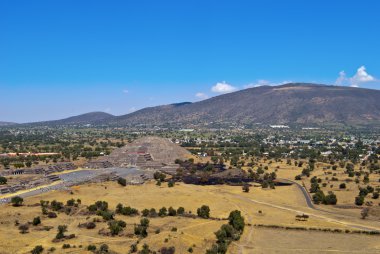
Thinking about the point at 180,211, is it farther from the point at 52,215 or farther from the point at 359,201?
the point at 359,201

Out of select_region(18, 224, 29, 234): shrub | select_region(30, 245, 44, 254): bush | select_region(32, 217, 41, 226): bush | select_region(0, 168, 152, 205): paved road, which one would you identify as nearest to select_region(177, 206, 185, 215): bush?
select_region(32, 217, 41, 226): bush

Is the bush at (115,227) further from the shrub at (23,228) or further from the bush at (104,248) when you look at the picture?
the shrub at (23,228)

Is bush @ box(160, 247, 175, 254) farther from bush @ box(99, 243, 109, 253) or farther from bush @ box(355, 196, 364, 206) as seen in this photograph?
bush @ box(355, 196, 364, 206)

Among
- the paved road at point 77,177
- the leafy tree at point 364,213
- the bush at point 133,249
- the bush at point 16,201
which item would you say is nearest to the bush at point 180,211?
the bush at point 133,249

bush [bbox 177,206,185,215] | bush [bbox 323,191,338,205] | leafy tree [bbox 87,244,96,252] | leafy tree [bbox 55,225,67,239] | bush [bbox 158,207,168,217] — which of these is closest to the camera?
leafy tree [bbox 87,244,96,252]

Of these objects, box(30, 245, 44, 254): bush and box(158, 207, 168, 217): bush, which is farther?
box(158, 207, 168, 217): bush

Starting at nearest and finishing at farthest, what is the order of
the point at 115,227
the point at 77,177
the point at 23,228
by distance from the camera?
the point at 115,227 → the point at 23,228 → the point at 77,177

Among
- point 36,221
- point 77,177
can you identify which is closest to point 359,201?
point 36,221

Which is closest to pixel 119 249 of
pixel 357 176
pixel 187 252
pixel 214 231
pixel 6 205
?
pixel 187 252
